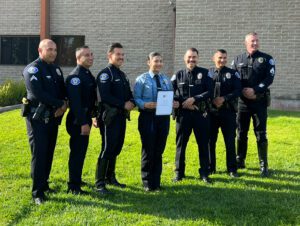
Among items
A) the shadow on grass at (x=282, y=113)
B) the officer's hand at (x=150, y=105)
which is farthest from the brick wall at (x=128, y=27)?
the officer's hand at (x=150, y=105)

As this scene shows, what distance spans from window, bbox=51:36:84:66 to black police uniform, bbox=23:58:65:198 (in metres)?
11.6

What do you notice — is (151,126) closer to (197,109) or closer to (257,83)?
(197,109)

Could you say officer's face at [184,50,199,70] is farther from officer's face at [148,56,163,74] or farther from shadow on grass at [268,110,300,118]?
shadow on grass at [268,110,300,118]

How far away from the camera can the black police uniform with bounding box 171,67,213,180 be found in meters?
6.64

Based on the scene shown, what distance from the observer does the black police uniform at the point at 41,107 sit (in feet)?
17.8

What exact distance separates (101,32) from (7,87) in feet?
14.0

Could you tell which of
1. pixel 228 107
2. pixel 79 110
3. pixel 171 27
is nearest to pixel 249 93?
pixel 228 107

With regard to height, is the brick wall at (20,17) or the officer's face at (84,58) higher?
the brick wall at (20,17)

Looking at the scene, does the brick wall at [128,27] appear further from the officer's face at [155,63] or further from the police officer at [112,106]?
the police officer at [112,106]

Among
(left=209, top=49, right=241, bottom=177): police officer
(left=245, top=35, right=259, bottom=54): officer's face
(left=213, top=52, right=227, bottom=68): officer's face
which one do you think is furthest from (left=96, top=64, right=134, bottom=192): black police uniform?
(left=245, top=35, right=259, bottom=54): officer's face

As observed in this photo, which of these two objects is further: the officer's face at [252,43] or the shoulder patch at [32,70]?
the officer's face at [252,43]

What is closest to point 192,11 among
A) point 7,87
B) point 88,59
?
point 7,87

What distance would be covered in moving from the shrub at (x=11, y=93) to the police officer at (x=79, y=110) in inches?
378

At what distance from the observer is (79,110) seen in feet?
18.5
